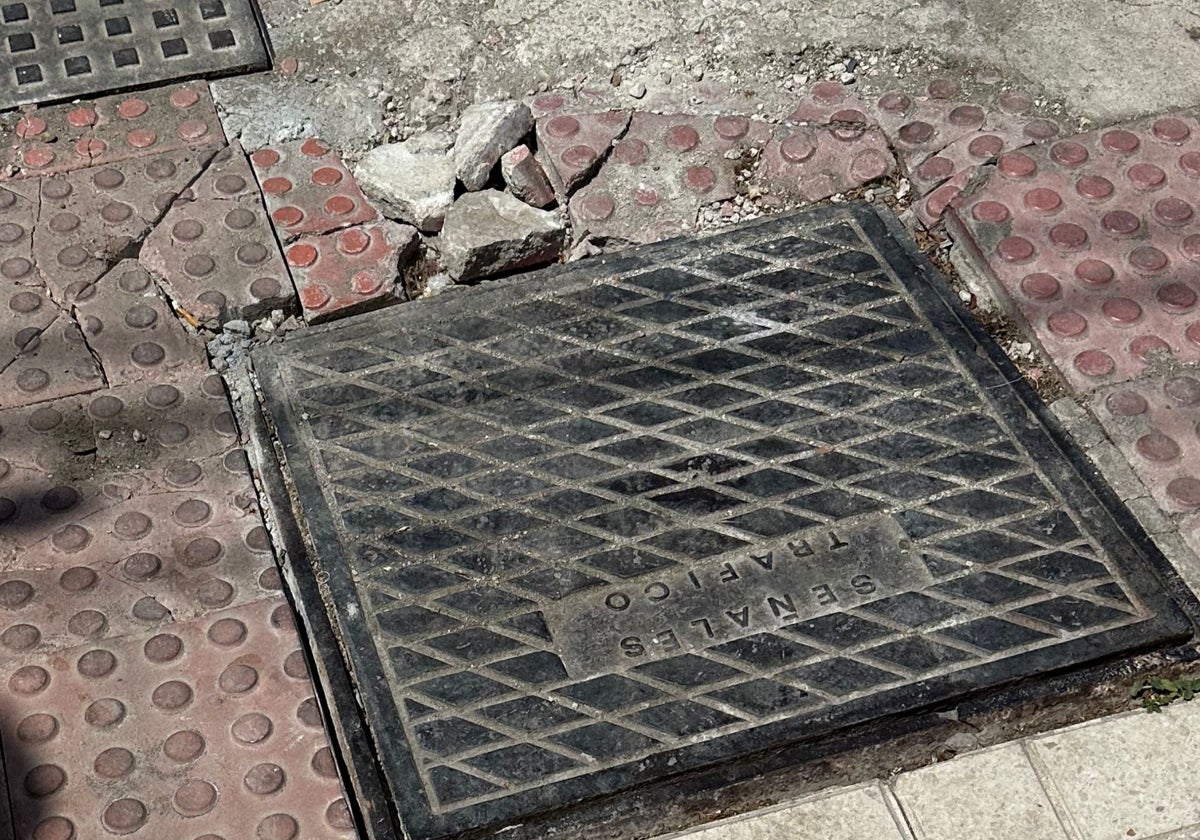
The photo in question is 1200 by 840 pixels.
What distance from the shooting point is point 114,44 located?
396cm

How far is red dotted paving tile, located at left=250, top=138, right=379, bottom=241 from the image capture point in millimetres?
3609

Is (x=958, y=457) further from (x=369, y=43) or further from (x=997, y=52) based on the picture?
(x=369, y=43)

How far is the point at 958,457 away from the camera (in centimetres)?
307

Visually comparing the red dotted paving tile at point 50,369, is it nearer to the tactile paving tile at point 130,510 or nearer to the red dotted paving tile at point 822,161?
the tactile paving tile at point 130,510

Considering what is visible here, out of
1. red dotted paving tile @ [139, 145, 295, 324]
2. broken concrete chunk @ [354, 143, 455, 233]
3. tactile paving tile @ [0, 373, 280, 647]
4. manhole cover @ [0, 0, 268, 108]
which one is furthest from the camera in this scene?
manhole cover @ [0, 0, 268, 108]

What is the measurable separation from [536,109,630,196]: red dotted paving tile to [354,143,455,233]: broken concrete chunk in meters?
0.24

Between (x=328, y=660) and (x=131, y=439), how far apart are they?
72cm

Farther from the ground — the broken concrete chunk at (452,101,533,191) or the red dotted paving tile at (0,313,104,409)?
the broken concrete chunk at (452,101,533,191)

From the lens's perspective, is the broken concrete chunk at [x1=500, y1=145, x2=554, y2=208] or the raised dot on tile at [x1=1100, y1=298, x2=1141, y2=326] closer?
the raised dot on tile at [x1=1100, y1=298, x2=1141, y2=326]

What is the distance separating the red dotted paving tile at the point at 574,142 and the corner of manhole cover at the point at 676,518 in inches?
11.1

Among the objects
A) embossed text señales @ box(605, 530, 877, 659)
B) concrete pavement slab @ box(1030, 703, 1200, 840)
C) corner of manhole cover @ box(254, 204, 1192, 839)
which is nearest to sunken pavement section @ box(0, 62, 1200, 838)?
corner of manhole cover @ box(254, 204, 1192, 839)

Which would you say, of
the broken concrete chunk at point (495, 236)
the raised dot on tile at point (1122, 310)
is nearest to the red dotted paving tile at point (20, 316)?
the broken concrete chunk at point (495, 236)

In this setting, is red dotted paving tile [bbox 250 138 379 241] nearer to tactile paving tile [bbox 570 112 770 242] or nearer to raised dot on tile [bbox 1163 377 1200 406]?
tactile paving tile [bbox 570 112 770 242]

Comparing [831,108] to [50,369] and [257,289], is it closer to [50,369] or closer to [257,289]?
[257,289]
